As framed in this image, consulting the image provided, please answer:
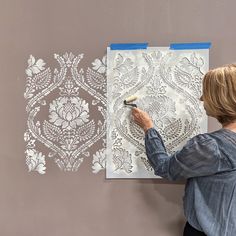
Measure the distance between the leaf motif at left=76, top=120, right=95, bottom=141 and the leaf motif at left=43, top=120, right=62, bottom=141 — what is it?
71 millimetres

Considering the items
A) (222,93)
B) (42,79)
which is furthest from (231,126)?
(42,79)

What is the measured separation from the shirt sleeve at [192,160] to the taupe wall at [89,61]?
187 mm

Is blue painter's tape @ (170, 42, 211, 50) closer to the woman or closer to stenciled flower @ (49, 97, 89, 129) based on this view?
the woman

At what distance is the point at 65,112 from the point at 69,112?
0.05 ft

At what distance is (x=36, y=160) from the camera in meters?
1.22

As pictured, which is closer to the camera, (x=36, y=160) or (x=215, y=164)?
(x=215, y=164)

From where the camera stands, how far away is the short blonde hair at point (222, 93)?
2.96ft

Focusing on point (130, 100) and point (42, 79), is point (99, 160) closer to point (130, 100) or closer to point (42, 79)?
point (130, 100)

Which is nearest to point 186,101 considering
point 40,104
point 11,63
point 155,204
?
point 155,204

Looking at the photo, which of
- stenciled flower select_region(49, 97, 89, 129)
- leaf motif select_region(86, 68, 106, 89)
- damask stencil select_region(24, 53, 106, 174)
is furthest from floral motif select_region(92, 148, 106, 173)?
leaf motif select_region(86, 68, 106, 89)

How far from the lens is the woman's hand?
1.13 metres

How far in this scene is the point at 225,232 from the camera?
919mm

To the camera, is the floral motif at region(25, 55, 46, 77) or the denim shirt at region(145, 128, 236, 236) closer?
the denim shirt at region(145, 128, 236, 236)

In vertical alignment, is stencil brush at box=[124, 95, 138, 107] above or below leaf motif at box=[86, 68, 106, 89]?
below
